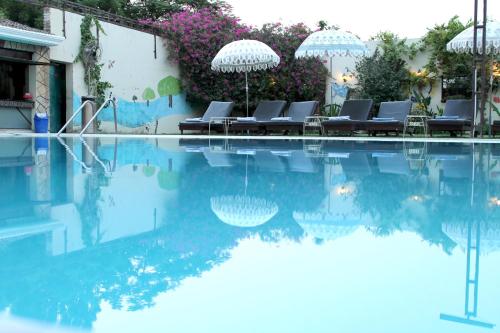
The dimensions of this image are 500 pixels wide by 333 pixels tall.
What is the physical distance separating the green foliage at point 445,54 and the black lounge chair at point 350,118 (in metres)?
5.07

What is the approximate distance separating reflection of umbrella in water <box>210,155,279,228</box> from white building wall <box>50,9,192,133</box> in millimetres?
14775

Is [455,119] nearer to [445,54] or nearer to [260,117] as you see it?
[260,117]

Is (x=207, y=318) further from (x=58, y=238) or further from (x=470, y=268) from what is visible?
(x=58, y=238)

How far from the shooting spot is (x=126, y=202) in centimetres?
396

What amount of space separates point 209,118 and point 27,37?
5379mm

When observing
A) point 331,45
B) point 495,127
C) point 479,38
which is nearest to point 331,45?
point 331,45

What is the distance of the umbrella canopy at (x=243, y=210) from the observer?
330cm

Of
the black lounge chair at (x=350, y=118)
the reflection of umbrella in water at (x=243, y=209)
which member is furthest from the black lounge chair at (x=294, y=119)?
the reflection of umbrella in water at (x=243, y=209)

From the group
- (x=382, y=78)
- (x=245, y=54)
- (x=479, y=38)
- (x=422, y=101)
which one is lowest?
(x=422, y=101)

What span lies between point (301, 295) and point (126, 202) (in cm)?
228

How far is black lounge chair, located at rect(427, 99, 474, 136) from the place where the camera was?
13836 mm

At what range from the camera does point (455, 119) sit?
13805 mm

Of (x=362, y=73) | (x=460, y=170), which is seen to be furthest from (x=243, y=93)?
(x=460, y=170)

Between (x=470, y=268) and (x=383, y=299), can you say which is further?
(x=470, y=268)
